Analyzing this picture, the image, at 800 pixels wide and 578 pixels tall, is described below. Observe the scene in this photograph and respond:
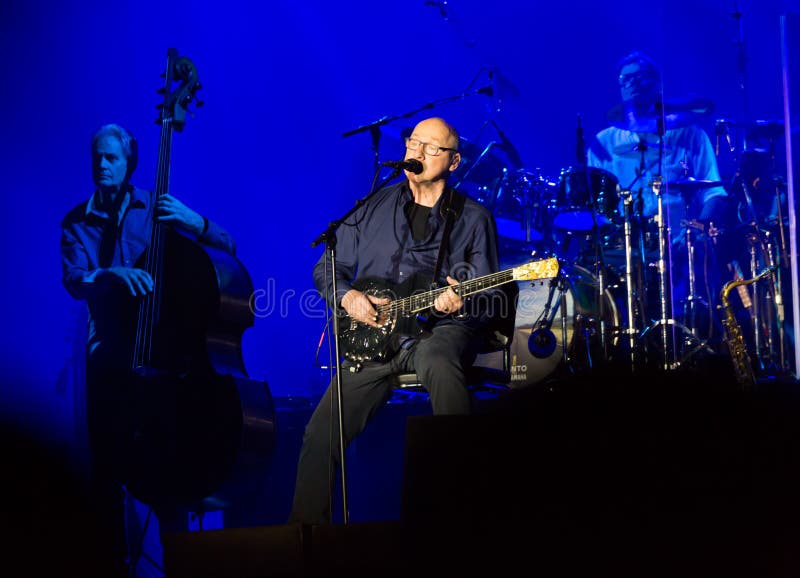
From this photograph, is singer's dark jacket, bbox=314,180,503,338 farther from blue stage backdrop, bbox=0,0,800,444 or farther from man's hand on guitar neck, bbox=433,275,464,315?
blue stage backdrop, bbox=0,0,800,444

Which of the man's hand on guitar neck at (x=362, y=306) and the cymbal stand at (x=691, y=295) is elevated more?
the cymbal stand at (x=691, y=295)

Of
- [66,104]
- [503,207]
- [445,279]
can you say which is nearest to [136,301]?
[66,104]

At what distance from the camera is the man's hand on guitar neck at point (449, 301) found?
12.0 feet

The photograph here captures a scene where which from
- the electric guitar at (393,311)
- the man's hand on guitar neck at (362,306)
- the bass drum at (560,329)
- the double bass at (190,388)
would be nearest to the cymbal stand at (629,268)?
the bass drum at (560,329)

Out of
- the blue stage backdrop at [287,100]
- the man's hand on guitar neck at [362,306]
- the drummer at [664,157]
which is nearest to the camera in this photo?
the man's hand on guitar neck at [362,306]

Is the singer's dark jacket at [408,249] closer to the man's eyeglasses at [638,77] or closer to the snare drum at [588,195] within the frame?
the snare drum at [588,195]

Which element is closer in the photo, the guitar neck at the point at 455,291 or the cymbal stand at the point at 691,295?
the guitar neck at the point at 455,291

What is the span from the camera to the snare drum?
Answer: 664cm

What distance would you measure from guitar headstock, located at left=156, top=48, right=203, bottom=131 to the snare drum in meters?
3.22

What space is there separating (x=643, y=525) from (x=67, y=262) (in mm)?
4113

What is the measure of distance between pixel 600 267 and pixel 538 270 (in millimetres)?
2976

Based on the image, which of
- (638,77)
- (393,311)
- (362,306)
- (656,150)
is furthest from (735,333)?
(362,306)

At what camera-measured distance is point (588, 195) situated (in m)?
6.68

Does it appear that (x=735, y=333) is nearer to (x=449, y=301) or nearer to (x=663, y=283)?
(x=663, y=283)
